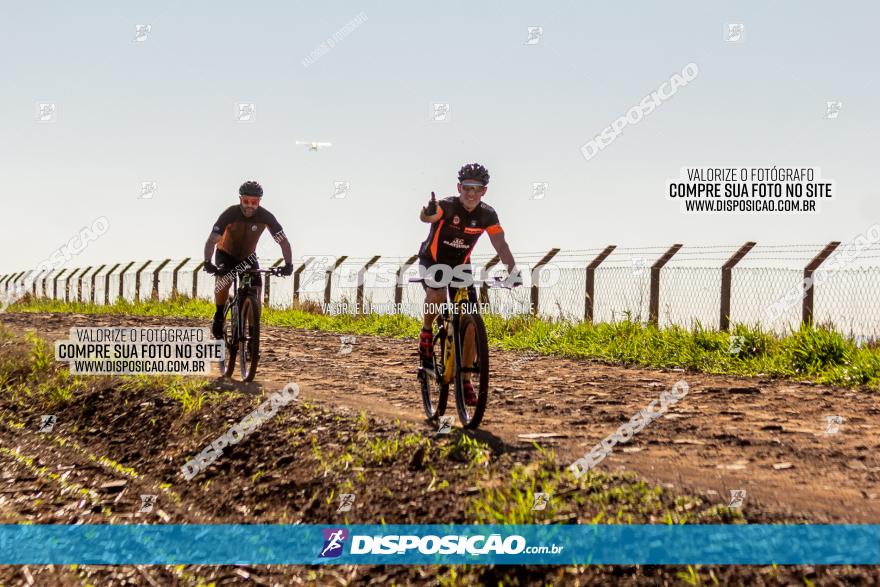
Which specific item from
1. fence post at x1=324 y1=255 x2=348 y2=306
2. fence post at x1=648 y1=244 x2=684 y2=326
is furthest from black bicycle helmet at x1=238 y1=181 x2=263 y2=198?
fence post at x1=324 y1=255 x2=348 y2=306

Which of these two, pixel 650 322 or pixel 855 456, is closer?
pixel 855 456

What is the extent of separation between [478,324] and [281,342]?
917cm

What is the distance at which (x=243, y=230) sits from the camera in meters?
9.48

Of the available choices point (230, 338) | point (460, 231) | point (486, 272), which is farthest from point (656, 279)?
point (460, 231)

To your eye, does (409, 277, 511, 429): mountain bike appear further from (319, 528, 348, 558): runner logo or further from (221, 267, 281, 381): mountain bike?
(221, 267, 281, 381): mountain bike

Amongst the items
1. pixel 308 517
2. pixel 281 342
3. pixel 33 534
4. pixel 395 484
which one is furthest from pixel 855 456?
pixel 281 342

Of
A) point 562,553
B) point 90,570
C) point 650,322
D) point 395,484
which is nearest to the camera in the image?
point 562,553

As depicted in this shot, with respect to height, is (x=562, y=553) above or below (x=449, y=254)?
below

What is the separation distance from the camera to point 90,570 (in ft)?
20.0

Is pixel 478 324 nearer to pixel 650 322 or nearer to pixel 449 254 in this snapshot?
pixel 449 254

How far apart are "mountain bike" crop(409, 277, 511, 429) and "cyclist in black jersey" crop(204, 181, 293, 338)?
2959mm

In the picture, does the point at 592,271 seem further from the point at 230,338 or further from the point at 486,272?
the point at 230,338

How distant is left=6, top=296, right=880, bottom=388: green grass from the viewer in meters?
9.86

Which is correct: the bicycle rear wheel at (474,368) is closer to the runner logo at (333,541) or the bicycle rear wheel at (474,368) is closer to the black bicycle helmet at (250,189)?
the runner logo at (333,541)
